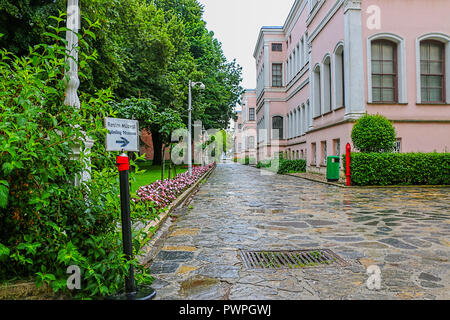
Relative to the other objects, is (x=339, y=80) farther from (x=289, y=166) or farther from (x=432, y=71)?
(x=289, y=166)

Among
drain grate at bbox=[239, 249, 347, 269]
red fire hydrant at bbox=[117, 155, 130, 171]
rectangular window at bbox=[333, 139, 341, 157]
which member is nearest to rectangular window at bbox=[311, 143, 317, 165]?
rectangular window at bbox=[333, 139, 341, 157]

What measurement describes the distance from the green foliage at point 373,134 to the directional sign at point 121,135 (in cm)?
1356

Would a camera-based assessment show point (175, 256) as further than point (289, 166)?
No

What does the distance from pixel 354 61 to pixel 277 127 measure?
23830 millimetres

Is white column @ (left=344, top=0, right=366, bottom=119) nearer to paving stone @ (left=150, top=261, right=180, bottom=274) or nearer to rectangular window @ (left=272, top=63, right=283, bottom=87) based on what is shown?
paving stone @ (left=150, top=261, right=180, bottom=274)

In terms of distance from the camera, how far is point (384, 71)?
1873cm

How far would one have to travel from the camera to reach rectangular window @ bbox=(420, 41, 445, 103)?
18.8m

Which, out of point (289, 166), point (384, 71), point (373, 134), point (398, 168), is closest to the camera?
point (398, 168)

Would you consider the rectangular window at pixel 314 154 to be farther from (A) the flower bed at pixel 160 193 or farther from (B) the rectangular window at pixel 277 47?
(B) the rectangular window at pixel 277 47

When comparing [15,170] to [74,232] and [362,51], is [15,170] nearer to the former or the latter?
[74,232]

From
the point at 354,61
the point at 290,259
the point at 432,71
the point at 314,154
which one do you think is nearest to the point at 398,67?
the point at 432,71

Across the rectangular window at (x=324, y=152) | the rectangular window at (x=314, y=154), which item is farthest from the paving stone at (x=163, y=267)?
the rectangular window at (x=314, y=154)

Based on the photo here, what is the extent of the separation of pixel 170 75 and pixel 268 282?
977 inches
